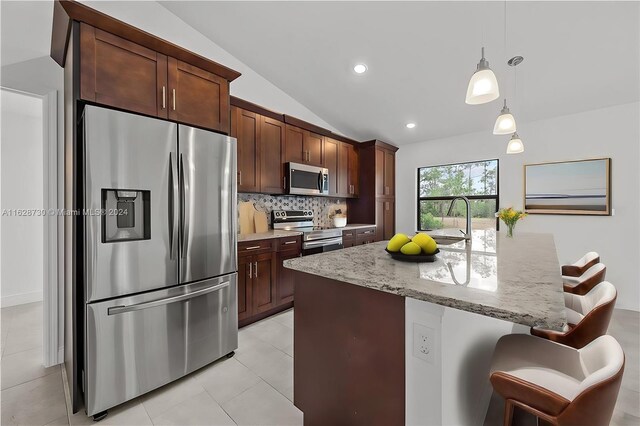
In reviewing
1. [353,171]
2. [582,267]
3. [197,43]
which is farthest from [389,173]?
[197,43]

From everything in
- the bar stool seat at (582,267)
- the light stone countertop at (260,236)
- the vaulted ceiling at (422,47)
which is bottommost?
the bar stool seat at (582,267)

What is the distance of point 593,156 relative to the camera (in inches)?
138

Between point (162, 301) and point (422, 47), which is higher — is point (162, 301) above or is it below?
below

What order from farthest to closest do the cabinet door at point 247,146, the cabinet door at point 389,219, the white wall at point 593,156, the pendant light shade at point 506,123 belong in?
1. the cabinet door at point 389,219
2. the white wall at point 593,156
3. the cabinet door at point 247,146
4. the pendant light shade at point 506,123

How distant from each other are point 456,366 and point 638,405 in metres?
1.80

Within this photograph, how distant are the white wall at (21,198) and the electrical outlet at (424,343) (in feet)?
14.8

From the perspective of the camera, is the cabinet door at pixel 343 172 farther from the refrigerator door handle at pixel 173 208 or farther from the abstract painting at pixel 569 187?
the refrigerator door handle at pixel 173 208

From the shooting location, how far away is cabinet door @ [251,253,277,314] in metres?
2.94

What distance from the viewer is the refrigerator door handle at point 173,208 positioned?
192 centimetres

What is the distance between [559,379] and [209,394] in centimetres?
198

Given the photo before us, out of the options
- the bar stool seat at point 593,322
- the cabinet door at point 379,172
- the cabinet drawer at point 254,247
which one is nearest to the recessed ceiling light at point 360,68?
the cabinet door at point 379,172

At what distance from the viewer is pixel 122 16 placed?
8.01 feet

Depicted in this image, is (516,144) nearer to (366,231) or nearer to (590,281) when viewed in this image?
(590,281)

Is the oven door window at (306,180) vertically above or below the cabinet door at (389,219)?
above
